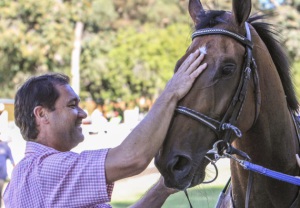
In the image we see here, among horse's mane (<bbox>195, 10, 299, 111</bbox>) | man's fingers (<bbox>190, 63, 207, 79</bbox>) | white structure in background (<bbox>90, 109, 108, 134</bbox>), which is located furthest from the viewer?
white structure in background (<bbox>90, 109, 108, 134</bbox>)

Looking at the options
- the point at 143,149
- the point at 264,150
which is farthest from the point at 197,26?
the point at 143,149

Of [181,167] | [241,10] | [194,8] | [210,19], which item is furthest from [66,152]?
[194,8]

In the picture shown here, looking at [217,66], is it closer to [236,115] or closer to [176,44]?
[236,115]

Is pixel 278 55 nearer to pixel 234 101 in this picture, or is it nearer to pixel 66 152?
pixel 234 101

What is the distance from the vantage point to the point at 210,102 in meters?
2.83

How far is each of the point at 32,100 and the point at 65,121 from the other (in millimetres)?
171

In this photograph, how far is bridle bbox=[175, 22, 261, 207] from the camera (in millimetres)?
2783

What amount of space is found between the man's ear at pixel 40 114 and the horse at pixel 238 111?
54cm

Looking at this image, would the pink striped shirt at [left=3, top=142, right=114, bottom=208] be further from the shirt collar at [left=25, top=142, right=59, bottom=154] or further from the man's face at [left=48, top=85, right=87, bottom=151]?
the man's face at [left=48, top=85, right=87, bottom=151]

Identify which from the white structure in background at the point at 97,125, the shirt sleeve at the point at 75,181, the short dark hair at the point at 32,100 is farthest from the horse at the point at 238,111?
the white structure in background at the point at 97,125

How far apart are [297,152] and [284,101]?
0.31 metres

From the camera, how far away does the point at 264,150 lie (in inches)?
124

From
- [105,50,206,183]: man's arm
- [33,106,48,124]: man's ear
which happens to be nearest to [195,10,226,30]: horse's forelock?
[105,50,206,183]: man's arm

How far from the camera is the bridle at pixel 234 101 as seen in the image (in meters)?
2.81
